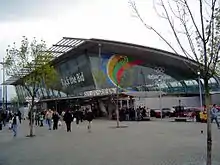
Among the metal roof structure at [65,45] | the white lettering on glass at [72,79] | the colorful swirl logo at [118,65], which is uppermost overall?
the metal roof structure at [65,45]

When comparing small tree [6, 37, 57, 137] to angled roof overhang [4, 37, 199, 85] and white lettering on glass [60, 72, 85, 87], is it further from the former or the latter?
white lettering on glass [60, 72, 85, 87]

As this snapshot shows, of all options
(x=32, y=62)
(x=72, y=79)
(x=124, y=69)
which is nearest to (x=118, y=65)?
(x=124, y=69)

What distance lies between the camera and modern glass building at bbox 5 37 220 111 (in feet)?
217

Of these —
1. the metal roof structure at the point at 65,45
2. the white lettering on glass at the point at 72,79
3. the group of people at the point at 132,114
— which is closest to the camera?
the group of people at the point at 132,114

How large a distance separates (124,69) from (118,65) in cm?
142

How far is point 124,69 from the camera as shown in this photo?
70500 millimetres

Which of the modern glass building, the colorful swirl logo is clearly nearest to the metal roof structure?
the modern glass building

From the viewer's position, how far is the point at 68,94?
75.2 m

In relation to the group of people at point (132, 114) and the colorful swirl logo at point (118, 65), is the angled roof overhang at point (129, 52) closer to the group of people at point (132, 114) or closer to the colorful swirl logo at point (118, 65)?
the colorful swirl logo at point (118, 65)

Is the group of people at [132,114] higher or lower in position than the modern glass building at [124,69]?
lower

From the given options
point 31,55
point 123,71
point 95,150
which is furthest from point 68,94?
point 95,150

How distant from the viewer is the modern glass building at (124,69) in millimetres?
66062

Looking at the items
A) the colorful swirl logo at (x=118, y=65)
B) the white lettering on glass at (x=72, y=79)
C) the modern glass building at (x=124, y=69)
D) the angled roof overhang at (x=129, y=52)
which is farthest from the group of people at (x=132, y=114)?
the white lettering on glass at (x=72, y=79)

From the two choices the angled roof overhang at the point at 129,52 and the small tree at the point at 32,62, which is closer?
the small tree at the point at 32,62
